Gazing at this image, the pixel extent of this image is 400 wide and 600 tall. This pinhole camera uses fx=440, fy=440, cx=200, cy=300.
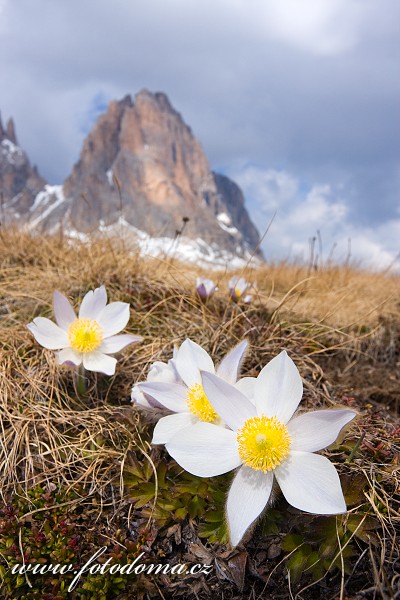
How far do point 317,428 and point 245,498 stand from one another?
10.3 inches

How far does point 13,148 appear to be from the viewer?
410 feet

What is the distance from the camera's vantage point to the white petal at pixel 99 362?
5.94 ft

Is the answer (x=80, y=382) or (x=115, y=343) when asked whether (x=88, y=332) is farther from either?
(x=80, y=382)

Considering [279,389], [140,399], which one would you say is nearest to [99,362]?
[140,399]

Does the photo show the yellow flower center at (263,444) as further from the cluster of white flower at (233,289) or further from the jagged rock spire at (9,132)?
the jagged rock spire at (9,132)

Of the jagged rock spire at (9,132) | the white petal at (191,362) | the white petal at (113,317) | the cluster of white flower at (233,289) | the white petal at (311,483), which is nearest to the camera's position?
the white petal at (311,483)

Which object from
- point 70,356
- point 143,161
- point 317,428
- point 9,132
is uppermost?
point 143,161

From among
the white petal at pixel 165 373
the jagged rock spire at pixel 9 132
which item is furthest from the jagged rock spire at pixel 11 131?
the white petal at pixel 165 373

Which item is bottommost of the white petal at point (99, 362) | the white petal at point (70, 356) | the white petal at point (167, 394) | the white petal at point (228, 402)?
the white petal at point (70, 356)

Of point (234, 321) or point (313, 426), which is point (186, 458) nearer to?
point (313, 426)

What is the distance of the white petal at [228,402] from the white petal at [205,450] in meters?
0.04

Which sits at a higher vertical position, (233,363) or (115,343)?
(233,363)

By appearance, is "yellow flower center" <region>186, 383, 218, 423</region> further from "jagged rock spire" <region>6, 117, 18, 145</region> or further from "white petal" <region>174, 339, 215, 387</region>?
"jagged rock spire" <region>6, 117, 18, 145</region>

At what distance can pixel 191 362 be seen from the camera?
1.53 metres
